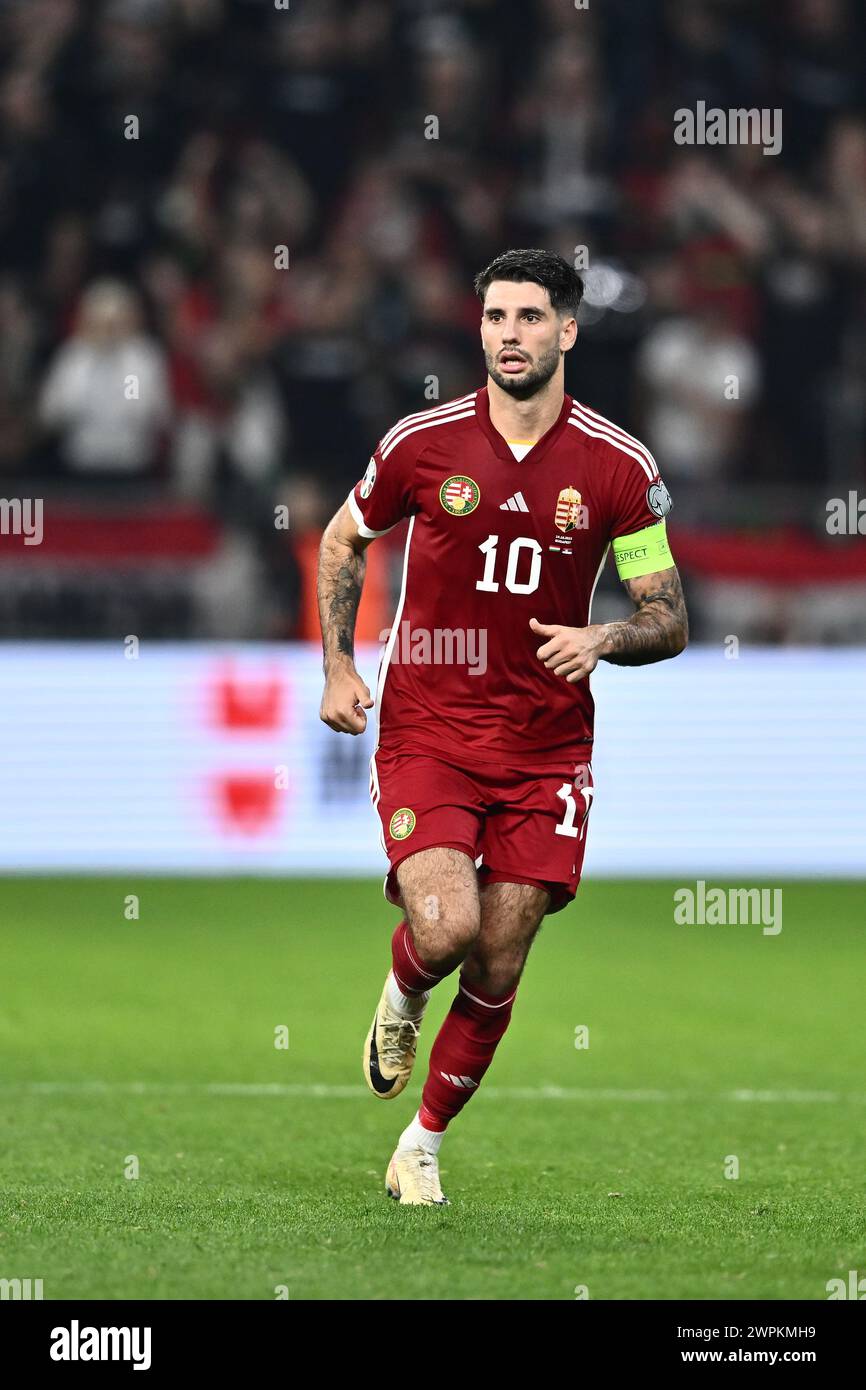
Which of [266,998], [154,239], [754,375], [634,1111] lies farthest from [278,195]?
[634,1111]

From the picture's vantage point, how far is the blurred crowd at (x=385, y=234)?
1491cm

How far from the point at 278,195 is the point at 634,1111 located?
A: 403 inches

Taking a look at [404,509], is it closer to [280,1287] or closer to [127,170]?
[280,1287]

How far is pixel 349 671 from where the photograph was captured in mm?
6164

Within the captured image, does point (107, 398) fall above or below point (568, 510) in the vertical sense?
above

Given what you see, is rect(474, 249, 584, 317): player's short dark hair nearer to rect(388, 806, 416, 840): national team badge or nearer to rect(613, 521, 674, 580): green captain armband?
rect(613, 521, 674, 580): green captain armband

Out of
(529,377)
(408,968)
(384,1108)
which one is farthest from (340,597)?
(384,1108)

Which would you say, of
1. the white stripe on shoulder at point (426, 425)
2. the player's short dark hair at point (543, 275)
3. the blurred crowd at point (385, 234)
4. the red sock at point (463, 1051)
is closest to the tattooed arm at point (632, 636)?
the white stripe on shoulder at point (426, 425)

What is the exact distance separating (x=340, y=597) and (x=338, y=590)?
0.02 meters

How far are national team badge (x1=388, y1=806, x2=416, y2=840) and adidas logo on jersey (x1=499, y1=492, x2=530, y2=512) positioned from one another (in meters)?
0.87

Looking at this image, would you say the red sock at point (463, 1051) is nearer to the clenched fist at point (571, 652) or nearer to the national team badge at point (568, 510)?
the clenched fist at point (571, 652)

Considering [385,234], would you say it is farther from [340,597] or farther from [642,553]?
[642,553]

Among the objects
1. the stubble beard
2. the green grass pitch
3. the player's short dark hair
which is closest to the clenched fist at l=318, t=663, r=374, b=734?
the stubble beard

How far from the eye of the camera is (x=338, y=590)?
641 centimetres
